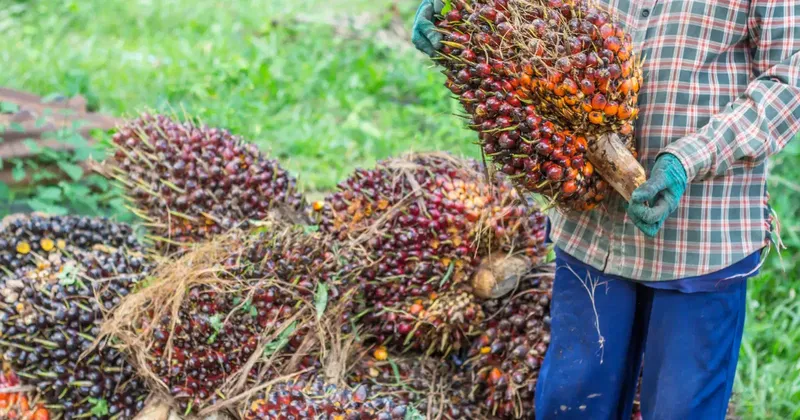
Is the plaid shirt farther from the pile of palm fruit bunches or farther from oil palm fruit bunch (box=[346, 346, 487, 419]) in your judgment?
oil palm fruit bunch (box=[346, 346, 487, 419])

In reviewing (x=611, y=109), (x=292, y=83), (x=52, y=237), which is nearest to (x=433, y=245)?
(x=611, y=109)

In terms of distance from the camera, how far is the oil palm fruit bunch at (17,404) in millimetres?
2408

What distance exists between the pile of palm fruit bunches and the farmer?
1.11ft

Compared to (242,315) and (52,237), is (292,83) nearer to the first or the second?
(52,237)

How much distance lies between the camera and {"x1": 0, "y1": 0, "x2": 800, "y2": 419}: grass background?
3.48 m

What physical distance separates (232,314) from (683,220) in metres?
1.36

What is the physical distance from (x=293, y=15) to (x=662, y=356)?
5.67 metres

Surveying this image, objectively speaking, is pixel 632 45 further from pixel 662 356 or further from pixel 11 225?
pixel 11 225

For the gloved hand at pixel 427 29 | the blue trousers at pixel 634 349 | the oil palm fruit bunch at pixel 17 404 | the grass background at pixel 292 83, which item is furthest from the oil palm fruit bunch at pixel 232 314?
the gloved hand at pixel 427 29

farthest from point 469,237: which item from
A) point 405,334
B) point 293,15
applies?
point 293,15

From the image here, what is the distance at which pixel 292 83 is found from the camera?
5395 mm

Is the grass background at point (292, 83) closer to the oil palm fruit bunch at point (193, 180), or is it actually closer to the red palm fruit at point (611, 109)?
the oil palm fruit bunch at point (193, 180)

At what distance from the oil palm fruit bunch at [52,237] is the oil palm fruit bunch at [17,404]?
432 mm

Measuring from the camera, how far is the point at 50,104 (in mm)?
4219
